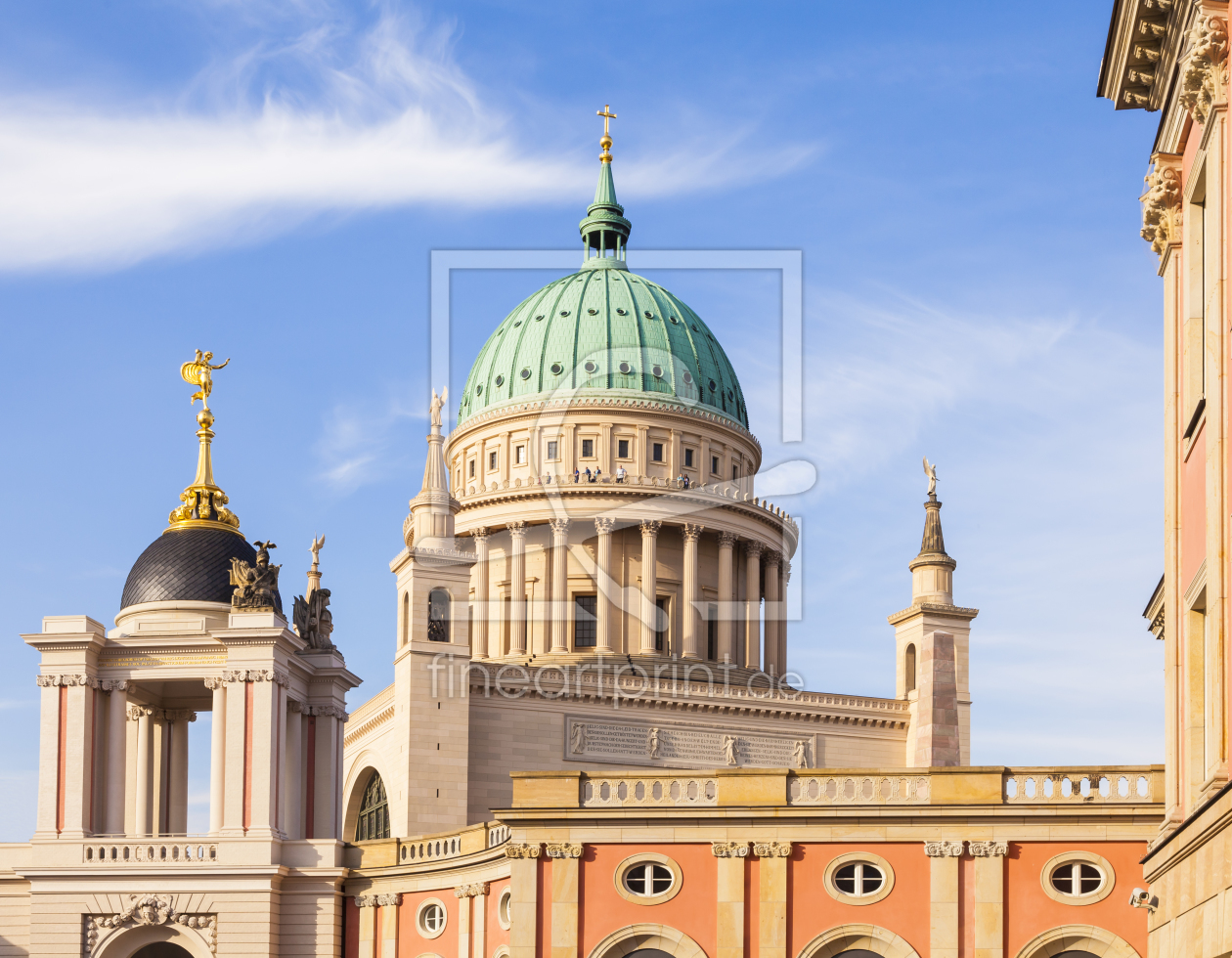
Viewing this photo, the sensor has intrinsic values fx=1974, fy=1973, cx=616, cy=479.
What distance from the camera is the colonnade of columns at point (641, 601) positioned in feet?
306

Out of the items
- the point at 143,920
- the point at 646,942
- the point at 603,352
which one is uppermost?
the point at 603,352

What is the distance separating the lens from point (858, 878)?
149ft

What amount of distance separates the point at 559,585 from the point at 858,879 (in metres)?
48.8

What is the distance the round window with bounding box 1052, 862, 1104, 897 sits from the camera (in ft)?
145

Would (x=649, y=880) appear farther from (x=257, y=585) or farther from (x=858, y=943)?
(x=257, y=585)

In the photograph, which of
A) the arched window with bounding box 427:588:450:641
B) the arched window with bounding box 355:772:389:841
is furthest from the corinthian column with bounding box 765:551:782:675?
the arched window with bounding box 427:588:450:641

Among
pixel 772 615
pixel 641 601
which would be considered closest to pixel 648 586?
pixel 641 601

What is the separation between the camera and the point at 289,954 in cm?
5444

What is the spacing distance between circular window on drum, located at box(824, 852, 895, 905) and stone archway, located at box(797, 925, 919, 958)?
636 mm

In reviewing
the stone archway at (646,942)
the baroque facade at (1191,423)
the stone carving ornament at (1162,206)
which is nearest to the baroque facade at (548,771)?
the stone archway at (646,942)

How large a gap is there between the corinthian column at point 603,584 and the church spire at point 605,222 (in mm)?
19420

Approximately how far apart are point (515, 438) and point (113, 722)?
147ft

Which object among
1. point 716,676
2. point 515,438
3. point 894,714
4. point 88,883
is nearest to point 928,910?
point 88,883

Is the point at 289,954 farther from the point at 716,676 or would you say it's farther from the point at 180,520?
the point at 716,676
